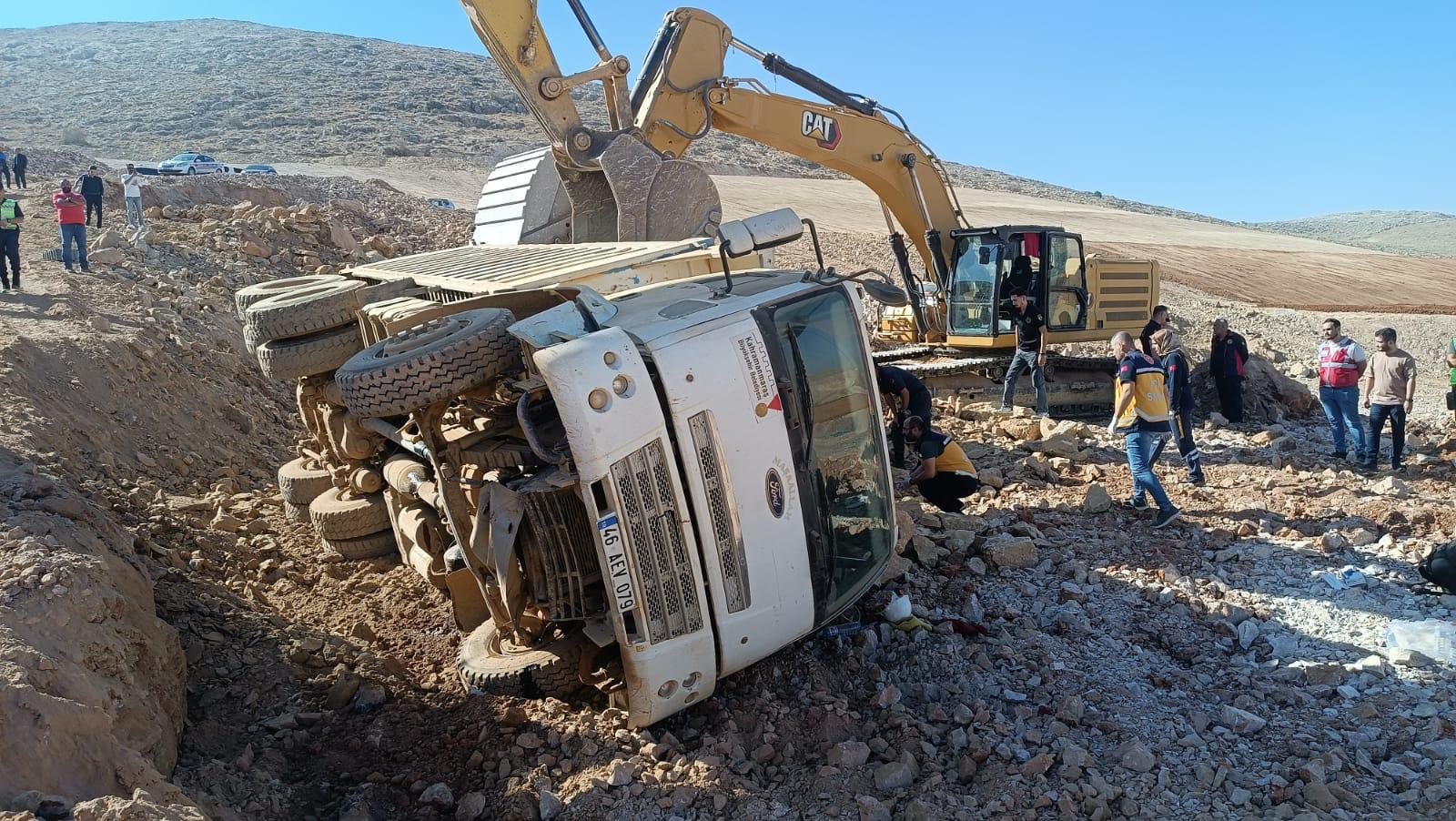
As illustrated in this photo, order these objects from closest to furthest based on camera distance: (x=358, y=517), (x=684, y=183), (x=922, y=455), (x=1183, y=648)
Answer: (x=1183, y=648)
(x=358, y=517)
(x=922, y=455)
(x=684, y=183)

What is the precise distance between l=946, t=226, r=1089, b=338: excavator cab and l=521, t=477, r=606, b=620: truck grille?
8407 millimetres

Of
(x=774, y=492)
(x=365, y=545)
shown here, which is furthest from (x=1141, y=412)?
(x=365, y=545)

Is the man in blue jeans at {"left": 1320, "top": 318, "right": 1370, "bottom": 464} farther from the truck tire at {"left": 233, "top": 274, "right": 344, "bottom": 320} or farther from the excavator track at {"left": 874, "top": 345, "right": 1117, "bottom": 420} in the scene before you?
the truck tire at {"left": 233, "top": 274, "right": 344, "bottom": 320}

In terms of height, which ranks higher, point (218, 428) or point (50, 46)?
point (50, 46)

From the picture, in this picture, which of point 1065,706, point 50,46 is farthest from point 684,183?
point 50,46

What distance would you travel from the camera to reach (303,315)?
6.60 metres

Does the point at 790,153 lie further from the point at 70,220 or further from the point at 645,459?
the point at 70,220

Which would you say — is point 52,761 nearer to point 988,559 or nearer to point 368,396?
point 368,396

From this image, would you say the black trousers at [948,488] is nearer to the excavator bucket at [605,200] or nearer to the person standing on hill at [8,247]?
the excavator bucket at [605,200]

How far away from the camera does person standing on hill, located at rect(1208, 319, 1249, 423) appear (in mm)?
11531

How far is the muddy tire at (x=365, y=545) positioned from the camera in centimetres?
677

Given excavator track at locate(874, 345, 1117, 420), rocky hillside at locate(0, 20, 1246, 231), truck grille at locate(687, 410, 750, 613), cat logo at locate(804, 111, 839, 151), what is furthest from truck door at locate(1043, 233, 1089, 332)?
rocky hillside at locate(0, 20, 1246, 231)

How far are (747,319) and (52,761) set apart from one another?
2983 mm

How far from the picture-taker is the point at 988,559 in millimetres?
6707
